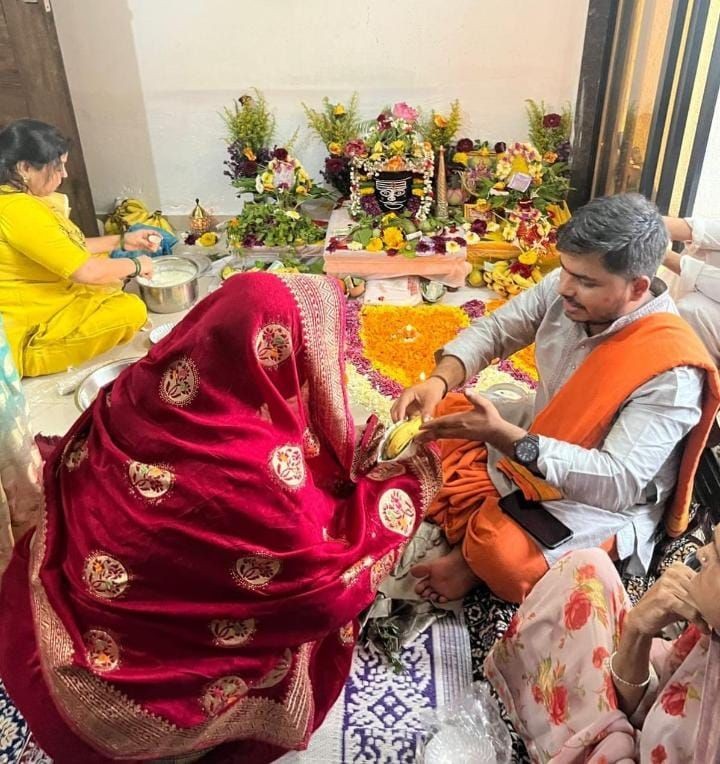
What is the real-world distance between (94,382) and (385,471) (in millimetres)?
1667

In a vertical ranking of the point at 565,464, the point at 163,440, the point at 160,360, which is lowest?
the point at 565,464

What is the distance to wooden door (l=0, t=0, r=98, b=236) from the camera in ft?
12.0

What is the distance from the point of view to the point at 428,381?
86.3 inches

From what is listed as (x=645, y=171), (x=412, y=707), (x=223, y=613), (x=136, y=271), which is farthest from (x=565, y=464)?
(x=136, y=271)

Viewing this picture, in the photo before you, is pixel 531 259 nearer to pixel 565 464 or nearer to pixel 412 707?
pixel 565 464

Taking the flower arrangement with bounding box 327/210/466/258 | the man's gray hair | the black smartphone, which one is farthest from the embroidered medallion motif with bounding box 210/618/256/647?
the flower arrangement with bounding box 327/210/466/258

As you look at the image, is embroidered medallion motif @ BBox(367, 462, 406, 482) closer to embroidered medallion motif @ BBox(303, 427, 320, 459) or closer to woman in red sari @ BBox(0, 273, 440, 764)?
embroidered medallion motif @ BBox(303, 427, 320, 459)

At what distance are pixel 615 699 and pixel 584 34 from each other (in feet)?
12.5

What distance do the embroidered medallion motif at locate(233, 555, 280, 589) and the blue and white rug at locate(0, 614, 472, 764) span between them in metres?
0.61

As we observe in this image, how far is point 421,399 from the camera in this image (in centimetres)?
214

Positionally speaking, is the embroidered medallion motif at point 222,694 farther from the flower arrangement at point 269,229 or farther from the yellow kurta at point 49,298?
the flower arrangement at point 269,229

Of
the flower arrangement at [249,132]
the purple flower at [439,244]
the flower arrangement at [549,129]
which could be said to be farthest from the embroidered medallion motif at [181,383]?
the flower arrangement at [549,129]

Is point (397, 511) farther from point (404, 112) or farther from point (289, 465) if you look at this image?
point (404, 112)

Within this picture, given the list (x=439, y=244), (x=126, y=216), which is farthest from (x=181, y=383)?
(x=126, y=216)
